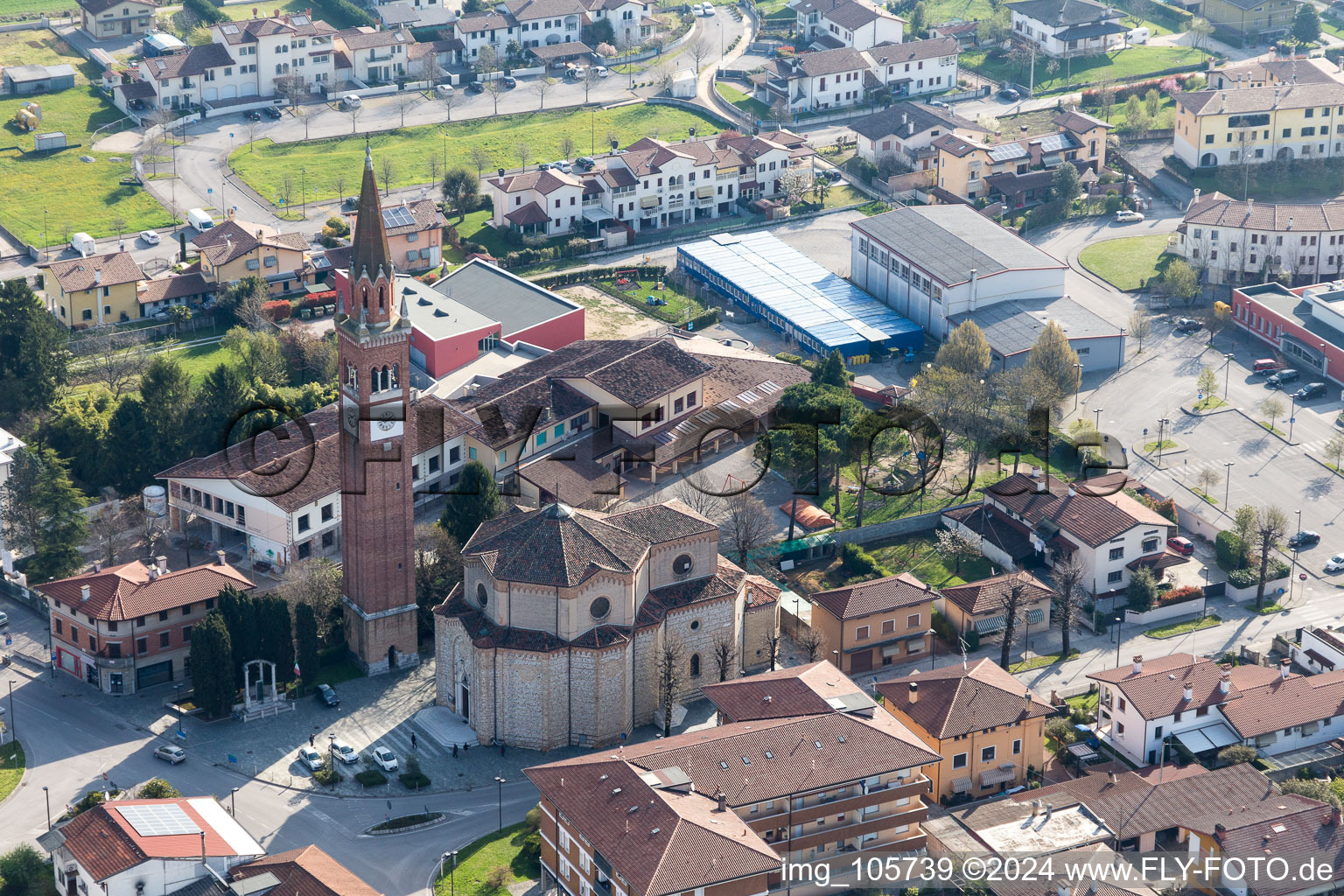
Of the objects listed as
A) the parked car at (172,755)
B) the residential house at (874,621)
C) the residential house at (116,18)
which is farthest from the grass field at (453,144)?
the parked car at (172,755)

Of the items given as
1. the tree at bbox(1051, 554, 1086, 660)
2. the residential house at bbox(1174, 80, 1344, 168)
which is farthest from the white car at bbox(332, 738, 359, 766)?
the residential house at bbox(1174, 80, 1344, 168)

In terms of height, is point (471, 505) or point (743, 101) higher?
point (471, 505)

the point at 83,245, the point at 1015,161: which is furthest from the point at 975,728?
the point at 83,245

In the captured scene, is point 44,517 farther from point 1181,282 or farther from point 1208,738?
point 1181,282

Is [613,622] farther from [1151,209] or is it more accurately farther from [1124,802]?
[1151,209]

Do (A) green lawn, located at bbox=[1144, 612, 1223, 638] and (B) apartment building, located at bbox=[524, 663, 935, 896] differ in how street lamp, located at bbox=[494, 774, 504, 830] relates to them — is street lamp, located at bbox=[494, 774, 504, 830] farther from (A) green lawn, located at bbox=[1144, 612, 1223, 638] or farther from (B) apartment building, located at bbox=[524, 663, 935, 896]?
(A) green lawn, located at bbox=[1144, 612, 1223, 638]
